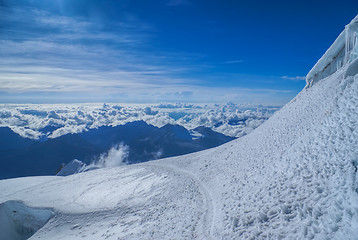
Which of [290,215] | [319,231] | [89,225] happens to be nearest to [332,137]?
[290,215]

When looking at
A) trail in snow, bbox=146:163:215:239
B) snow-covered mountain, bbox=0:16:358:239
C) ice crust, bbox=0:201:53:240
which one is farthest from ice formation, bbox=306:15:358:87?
ice crust, bbox=0:201:53:240

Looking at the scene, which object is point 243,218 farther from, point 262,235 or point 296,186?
point 296,186

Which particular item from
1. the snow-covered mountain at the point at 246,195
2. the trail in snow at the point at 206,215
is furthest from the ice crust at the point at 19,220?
the trail in snow at the point at 206,215

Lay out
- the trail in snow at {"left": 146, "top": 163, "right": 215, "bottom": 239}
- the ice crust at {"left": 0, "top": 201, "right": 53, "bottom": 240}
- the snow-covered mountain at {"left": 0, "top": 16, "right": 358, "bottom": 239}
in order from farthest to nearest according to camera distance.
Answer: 1. the ice crust at {"left": 0, "top": 201, "right": 53, "bottom": 240}
2. the trail in snow at {"left": 146, "top": 163, "right": 215, "bottom": 239}
3. the snow-covered mountain at {"left": 0, "top": 16, "right": 358, "bottom": 239}

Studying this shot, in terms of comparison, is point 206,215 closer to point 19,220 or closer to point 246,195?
point 246,195

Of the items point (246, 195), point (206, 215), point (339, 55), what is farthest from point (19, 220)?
point (339, 55)

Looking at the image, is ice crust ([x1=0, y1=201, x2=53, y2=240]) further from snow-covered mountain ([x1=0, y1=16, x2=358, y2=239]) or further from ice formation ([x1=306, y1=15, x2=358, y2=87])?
ice formation ([x1=306, y1=15, x2=358, y2=87])
